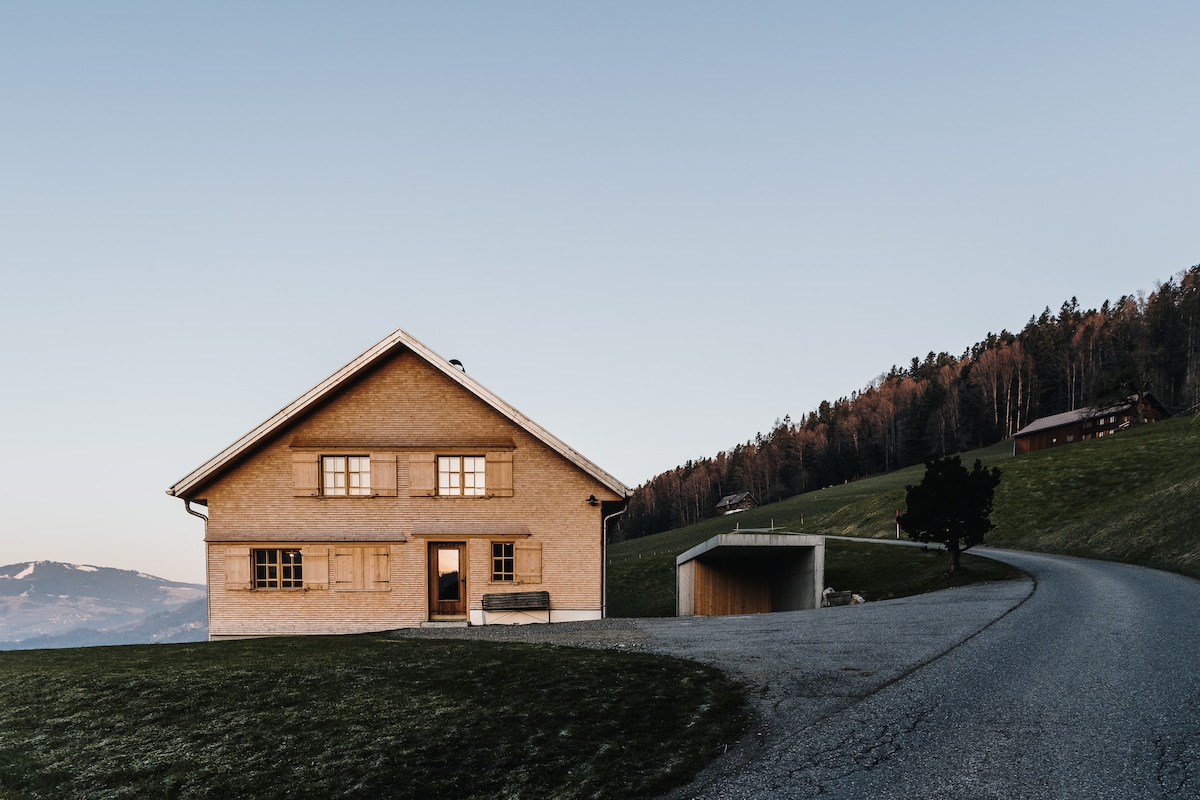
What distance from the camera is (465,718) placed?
31.2ft

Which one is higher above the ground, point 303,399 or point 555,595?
point 303,399

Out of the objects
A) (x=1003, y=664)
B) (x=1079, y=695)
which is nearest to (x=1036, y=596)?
(x=1003, y=664)

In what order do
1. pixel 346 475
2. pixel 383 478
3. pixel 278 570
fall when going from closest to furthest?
pixel 278 570, pixel 383 478, pixel 346 475

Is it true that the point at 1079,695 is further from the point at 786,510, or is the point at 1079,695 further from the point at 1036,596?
the point at 786,510

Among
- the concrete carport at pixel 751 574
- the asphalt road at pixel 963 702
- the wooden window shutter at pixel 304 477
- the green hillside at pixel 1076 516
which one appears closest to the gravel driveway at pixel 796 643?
the asphalt road at pixel 963 702

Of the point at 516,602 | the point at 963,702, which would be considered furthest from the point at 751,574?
the point at 963,702

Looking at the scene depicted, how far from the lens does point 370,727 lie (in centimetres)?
926

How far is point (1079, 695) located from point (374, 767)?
8.60m

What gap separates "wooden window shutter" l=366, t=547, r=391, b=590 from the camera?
74.9 ft

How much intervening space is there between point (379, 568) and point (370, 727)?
559 inches

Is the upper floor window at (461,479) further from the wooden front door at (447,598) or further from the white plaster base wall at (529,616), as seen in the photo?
the white plaster base wall at (529,616)

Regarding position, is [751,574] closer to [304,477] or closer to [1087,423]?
[304,477]

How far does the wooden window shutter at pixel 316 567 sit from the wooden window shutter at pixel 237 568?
65.7 inches

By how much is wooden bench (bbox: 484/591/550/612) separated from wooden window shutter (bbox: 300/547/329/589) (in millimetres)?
4905
